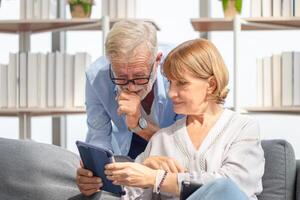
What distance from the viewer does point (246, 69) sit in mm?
4441

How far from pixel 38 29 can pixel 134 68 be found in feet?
7.90

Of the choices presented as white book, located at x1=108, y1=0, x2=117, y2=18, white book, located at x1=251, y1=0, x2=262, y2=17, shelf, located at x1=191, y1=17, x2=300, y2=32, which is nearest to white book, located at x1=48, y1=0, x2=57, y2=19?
white book, located at x1=108, y1=0, x2=117, y2=18

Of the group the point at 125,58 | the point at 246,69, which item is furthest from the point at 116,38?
the point at 246,69

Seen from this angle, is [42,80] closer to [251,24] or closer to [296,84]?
[251,24]

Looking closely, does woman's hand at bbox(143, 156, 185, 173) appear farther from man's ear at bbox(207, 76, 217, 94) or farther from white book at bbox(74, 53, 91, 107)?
white book at bbox(74, 53, 91, 107)

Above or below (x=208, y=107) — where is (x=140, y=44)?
above

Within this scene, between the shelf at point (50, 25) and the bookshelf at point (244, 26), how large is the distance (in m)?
0.29

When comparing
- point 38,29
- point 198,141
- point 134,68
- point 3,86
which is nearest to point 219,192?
point 198,141

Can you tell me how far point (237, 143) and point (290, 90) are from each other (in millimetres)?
2119

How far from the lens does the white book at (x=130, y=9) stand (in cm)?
411

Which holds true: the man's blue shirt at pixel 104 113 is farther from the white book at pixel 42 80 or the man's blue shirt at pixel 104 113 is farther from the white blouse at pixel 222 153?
the white book at pixel 42 80

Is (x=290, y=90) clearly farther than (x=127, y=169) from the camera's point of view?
Yes

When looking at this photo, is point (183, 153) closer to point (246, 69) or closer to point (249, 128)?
point (249, 128)

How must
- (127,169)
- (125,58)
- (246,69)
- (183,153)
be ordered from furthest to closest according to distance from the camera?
(246,69) < (125,58) < (183,153) < (127,169)
